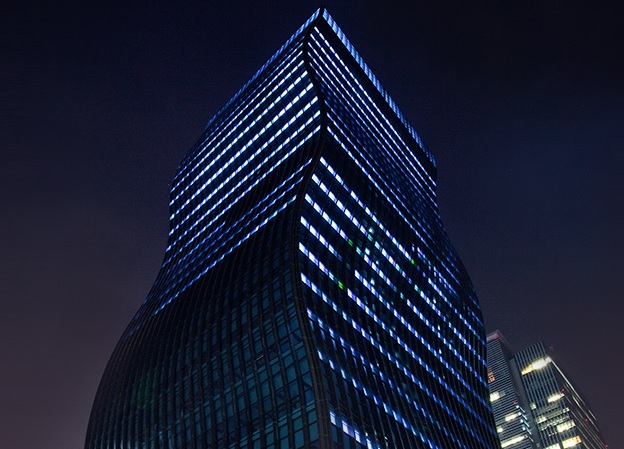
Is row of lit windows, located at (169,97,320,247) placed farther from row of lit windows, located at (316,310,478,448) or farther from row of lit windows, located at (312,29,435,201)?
row of lit windows, located at (316,310,478,448)

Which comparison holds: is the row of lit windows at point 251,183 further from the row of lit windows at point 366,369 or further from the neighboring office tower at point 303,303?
the row of lit windows at point 366,369

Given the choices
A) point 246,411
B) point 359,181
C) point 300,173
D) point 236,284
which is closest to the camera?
point 246,411

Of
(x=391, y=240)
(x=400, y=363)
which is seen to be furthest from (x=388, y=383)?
(x=391, y=240)

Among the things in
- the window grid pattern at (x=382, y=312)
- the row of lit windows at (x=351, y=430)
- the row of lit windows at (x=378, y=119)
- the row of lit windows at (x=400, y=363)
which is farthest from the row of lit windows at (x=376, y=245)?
the row of lit windows at (x=378, y=119)

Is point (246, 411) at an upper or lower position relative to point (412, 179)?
lower

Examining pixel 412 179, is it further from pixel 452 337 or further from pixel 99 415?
pixel 99 415

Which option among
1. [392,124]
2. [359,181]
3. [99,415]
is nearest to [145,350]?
[99,415]

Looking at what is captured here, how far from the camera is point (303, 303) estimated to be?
7619 centimetres

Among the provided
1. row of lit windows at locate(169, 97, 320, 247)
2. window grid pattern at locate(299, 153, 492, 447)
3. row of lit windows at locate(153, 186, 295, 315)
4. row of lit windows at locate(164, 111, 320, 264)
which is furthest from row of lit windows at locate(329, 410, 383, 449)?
row of lit windows at locate(169, 97, 320, 247)

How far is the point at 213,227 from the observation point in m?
116

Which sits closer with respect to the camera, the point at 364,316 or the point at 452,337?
the point at 364,316

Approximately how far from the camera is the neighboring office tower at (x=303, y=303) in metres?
73.2

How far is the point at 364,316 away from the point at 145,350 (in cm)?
3529

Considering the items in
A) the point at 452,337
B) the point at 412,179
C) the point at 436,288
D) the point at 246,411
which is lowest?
the point at 246,411
